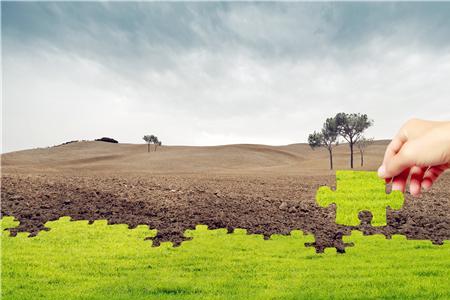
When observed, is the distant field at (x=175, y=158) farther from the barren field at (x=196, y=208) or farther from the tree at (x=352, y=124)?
the barren field at (x=196, y=208)

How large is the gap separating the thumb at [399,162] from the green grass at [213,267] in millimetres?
4377

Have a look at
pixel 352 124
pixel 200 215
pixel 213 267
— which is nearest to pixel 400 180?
pixel 213 267

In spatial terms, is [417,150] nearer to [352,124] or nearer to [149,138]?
[352,124]

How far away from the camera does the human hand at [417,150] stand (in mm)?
2947

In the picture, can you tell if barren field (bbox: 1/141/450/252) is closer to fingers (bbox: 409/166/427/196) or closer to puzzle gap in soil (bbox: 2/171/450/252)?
puzzle gap in soil (bbox: 2/171/450/252)

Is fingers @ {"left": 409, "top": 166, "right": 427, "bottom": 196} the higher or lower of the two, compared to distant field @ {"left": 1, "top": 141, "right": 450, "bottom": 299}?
higher

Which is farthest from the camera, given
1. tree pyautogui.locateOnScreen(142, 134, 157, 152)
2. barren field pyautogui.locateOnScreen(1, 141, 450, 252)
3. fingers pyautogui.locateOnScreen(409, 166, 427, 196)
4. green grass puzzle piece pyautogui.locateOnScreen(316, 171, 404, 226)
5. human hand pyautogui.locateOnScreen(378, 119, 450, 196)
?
tree pyautogui.locateOnScreen(142, 134, 157, 152)

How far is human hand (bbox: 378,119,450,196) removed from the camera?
9.67ft

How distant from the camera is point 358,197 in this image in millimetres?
6160

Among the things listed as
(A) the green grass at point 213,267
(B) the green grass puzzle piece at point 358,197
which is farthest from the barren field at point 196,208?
(B) the green grass puzzle piece at point 358,197

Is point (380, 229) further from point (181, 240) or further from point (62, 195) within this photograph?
point (62, 195)

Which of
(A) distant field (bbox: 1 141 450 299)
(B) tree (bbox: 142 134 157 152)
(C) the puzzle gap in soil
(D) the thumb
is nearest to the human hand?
(D) the thumb

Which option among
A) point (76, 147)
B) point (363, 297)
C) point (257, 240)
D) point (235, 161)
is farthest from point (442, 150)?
point (76, 147)

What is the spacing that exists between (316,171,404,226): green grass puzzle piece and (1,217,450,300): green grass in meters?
1.65
